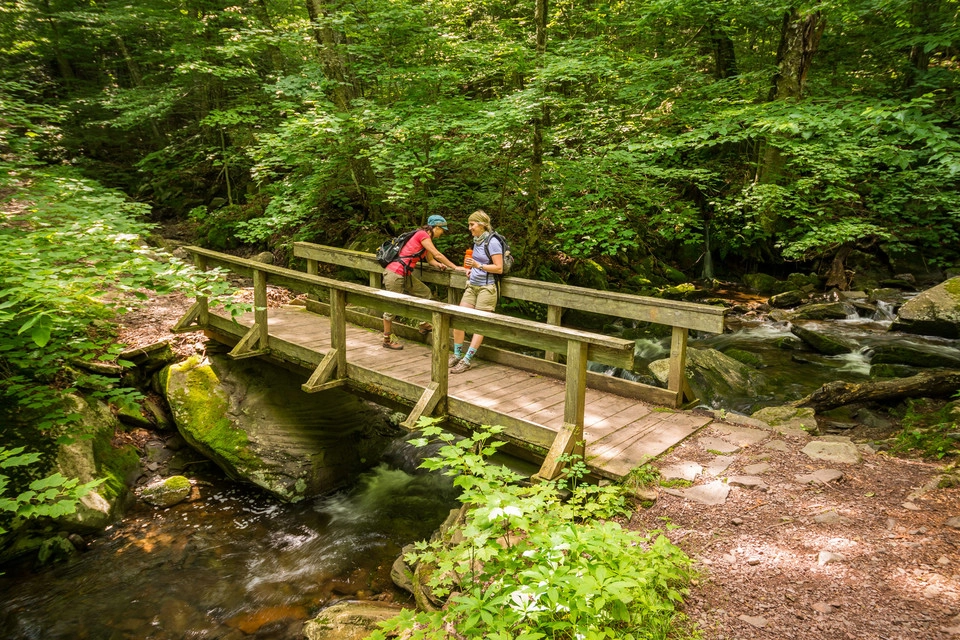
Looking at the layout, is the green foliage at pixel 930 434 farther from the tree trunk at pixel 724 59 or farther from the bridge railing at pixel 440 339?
the tree trunk at pixel 724 59

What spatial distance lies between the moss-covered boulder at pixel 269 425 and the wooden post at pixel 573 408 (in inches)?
173

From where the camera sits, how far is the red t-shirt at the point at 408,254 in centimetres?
685

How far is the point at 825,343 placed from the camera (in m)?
10.5

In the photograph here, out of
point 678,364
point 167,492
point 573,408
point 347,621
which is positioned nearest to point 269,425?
point 167,492

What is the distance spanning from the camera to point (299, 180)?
35.7 feet

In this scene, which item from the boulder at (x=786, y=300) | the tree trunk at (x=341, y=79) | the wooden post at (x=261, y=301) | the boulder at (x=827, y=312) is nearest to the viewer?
the wooden post at (x=261, y=301)

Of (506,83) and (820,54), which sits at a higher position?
(820,54)

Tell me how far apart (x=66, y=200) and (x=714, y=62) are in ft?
52.8

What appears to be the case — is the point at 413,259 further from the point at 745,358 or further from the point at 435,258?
the point at 745,358

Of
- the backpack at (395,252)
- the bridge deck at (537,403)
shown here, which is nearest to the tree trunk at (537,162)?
the backpack at (395,252)

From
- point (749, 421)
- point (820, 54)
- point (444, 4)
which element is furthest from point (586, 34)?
point (749, 421)

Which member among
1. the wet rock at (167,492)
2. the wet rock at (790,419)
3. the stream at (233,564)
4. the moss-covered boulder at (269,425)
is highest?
the wet rock at (790,419)

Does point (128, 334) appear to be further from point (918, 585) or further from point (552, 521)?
point (918, 585)

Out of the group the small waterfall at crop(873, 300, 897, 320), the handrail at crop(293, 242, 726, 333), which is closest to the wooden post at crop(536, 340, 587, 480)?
the handrail at crop(293, 242, 726, 333)
